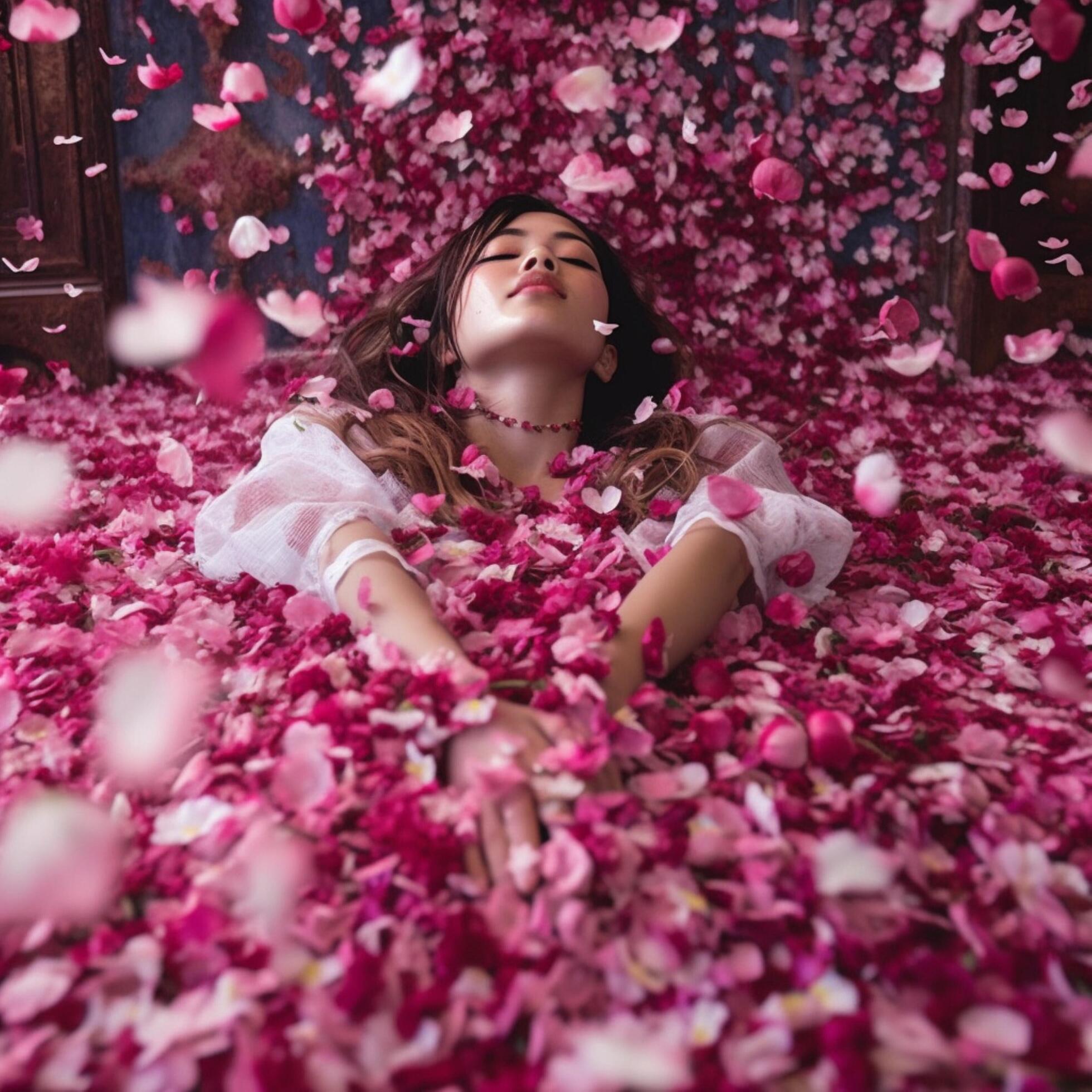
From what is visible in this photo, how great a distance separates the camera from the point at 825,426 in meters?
2.75

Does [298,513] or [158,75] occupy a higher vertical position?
[158,75]

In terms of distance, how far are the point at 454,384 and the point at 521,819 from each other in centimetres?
Result: 125

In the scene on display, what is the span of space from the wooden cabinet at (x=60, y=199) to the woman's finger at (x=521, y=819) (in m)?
3.30

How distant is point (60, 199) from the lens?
3486 millimetres

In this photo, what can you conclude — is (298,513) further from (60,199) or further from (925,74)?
(925,74)

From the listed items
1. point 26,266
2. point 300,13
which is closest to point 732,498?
point 300,13

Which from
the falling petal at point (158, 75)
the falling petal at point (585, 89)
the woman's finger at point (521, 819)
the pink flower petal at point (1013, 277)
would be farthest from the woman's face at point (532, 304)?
the falling petal at point (158, 75)

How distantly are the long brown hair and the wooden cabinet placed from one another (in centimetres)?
197

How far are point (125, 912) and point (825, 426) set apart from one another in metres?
2.34

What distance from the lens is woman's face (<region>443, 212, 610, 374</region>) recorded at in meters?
1.60

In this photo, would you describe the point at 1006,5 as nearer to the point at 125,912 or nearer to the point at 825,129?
the point at 825,129

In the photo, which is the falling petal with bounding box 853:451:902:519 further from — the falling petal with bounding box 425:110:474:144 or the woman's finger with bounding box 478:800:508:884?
the falling petal with bounding box 425:110:474:144

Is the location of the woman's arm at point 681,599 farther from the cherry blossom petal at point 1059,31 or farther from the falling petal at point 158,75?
the falling petal at point 158,75

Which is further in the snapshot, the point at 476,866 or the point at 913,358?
the point at 913,358
